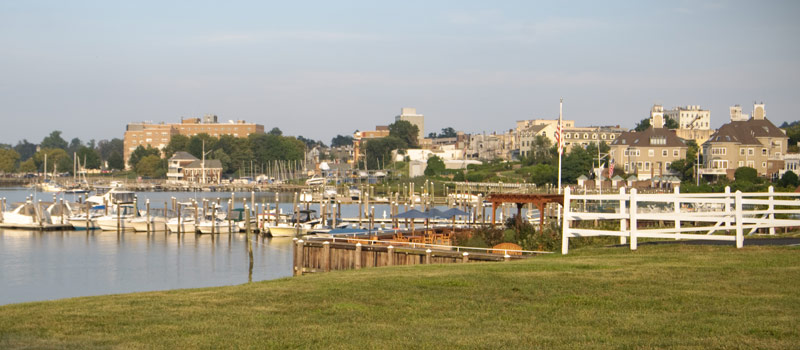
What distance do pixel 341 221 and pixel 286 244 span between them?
1252cm

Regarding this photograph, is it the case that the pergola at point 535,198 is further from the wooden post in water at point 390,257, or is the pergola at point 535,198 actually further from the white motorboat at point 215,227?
the white motorboat at point 215,227

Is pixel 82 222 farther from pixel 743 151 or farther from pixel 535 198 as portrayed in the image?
pixel 743 151

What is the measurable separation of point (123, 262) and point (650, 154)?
8785cm

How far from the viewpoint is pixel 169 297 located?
16219 mm

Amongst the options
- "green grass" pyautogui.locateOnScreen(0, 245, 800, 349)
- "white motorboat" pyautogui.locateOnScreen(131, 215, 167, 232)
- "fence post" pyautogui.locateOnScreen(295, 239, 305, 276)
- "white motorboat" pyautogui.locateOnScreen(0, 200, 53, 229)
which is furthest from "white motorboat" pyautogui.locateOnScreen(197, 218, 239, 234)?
"green grass" pyautogui.locateOnScreen(0, 245, 800, 349)

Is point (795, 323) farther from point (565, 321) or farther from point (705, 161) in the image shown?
point (705, 161)

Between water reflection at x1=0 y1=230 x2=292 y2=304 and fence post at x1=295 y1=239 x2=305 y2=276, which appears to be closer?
fence post at x1=295 y1=239 x2=305 y2=276

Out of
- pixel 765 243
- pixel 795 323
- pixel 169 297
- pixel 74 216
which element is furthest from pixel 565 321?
pixel 74 216

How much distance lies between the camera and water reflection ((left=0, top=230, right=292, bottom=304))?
4419 cm

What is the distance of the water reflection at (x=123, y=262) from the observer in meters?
44.2

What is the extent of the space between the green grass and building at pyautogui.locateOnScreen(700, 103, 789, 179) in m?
98.8

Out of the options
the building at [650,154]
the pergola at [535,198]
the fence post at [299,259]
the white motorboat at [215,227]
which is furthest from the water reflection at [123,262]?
the building at [650,154]

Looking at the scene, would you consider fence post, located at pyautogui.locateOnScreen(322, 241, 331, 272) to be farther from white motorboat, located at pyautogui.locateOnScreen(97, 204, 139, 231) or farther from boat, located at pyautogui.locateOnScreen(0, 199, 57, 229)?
boat, located at pyautogui.locateOnScreen(0, 199, 57, 229)

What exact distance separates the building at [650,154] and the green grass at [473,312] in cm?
10766
